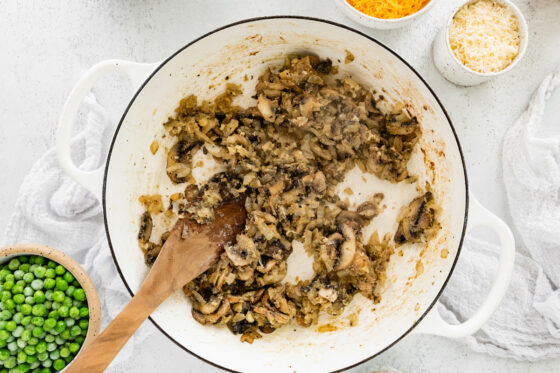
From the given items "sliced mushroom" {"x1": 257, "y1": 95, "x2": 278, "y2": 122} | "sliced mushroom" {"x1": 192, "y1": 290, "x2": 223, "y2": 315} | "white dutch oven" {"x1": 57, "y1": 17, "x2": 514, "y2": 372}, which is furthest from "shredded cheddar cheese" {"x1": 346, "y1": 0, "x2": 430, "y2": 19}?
"sliced mushroom" {"x1": 192, "y1": 290, "x2": 223, "y2": 315}

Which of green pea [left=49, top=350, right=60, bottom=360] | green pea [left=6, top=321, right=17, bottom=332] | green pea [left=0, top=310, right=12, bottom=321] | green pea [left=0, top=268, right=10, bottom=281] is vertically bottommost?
green pea [left=49, top=350, right=60, bottom=360]

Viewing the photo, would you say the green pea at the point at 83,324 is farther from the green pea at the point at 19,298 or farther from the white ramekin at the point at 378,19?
the white ramekin at the point at 378,19

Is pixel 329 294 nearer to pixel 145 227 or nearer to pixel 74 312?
pixel 145 227

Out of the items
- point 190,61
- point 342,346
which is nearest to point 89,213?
point 190,61

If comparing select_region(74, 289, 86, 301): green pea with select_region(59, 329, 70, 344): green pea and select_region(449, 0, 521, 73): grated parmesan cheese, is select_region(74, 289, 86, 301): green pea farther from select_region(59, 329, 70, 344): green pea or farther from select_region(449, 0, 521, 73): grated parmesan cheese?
select_region(449, 0, 521, 73): grated parmesan cheese

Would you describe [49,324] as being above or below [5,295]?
below

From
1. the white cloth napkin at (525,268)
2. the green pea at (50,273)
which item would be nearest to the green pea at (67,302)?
the green pea at (50,273)

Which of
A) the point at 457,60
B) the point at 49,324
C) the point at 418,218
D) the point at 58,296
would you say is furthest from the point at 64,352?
the point at 457,60
